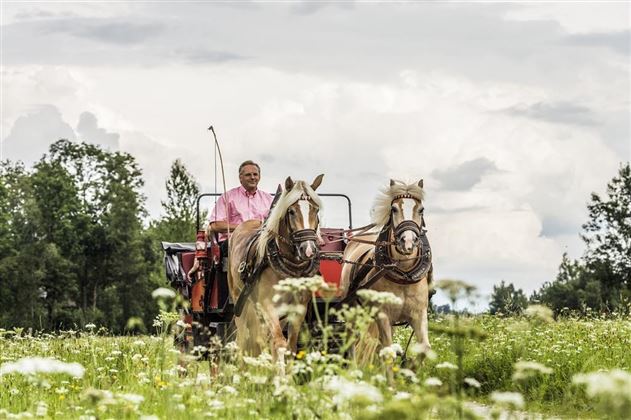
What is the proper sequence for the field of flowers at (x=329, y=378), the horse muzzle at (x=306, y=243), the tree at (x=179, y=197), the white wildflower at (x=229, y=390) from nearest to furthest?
the field of flowers at (x=329, y=378) → the white wildflower at (x=229, y=390) → the horse muzzle at (x=306, y=243) → the tree at (x=179, y=197)

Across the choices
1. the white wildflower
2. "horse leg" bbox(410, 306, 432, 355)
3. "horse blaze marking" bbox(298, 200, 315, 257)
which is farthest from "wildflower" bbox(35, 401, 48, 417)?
"horse leg" bbox(410, 306, 432, 355)

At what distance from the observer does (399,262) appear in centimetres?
1177

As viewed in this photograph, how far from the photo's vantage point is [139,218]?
69188 mm

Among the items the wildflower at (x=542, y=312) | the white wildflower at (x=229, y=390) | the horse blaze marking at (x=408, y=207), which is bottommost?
the white wildflower at (x=229, y=390)

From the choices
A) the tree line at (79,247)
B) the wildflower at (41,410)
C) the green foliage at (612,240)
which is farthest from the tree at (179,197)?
the wildflower at (41,410)

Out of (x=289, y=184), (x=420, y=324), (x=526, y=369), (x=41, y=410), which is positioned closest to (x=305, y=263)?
(x=289, y=184)

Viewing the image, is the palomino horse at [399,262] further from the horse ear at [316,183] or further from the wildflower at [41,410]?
the wildflower at [41,410]

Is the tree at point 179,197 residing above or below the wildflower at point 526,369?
above

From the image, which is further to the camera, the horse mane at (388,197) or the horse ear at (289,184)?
the horse mane at (388,197)

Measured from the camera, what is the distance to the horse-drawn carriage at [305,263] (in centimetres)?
1090

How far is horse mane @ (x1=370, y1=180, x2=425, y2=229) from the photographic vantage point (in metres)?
11.6

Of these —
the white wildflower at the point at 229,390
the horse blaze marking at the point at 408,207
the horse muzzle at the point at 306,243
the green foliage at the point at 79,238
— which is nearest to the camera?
the white wildflower at the point at 229,390

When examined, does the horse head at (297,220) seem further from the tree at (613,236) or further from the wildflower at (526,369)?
the tree at (613,236)

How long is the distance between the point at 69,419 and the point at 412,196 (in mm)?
5005
